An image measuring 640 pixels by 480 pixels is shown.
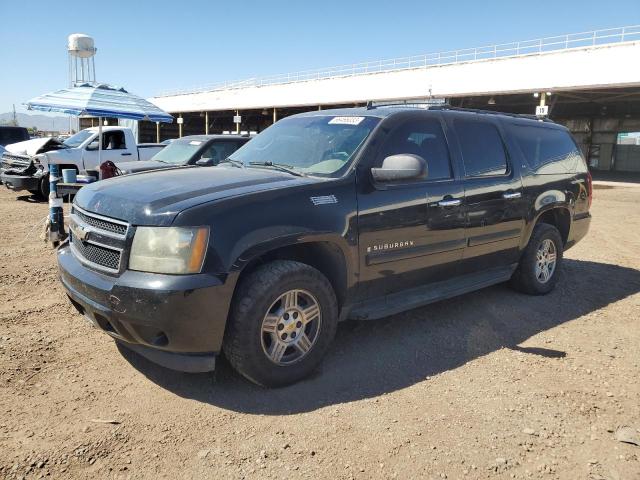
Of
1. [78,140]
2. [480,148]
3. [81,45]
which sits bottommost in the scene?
[480,148]

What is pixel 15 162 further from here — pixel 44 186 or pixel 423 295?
pixel 423 295

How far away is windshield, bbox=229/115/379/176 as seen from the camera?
3.83 m

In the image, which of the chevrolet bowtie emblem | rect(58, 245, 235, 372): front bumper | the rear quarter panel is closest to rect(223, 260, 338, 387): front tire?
rect(58, 245, 235, 372): front bumper

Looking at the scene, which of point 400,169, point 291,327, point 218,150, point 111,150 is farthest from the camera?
point 111,150

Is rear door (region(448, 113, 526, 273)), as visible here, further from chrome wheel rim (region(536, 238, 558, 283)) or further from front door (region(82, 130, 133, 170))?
front door (region(82, 130, 133, 170))

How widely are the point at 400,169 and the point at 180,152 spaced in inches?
301

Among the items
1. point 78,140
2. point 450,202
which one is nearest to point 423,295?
point 450,202

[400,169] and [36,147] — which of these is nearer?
[400,169]

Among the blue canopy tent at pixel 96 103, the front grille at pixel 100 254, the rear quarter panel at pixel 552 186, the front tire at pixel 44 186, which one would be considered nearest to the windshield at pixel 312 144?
the front grille at pixel 100 254

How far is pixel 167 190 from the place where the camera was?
127 inches

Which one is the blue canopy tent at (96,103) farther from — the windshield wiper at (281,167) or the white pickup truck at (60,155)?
the windshield wiper at (281,167)

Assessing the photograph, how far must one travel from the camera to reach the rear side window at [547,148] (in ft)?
17.1

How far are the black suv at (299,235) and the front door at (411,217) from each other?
0.04ft

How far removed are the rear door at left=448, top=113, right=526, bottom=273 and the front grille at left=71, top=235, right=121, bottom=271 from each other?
112 inches
